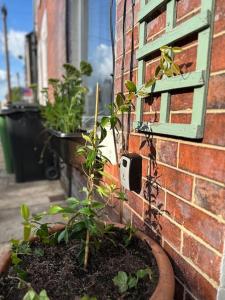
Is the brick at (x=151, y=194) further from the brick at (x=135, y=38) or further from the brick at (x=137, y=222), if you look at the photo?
the brick at (x=135, y=38)

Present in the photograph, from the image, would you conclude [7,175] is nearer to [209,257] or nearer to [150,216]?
[150,216]

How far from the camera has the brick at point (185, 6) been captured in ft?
3.03

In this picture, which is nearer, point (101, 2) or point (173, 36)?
point (173, 36)

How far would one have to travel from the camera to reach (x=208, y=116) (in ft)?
2.88

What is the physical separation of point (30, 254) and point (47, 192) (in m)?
2.42

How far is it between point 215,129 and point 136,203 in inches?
27.3

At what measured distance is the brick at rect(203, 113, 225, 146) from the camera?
0.82 meters

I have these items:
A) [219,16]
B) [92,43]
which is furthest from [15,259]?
[92,43]

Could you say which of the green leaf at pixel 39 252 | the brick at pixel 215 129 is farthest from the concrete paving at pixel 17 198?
the brick at pixel 215 129

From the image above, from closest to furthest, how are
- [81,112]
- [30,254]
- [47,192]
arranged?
[30,254] → [81,112] → [47,192]

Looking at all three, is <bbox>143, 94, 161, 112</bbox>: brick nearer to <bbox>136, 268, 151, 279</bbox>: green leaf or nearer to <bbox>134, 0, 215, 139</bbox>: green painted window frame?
<bbox>134, 0, 215, 139</bbox>: green painted window frame

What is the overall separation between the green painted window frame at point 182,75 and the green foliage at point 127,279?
524 mm

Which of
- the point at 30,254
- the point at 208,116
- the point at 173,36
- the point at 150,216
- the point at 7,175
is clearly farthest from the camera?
the point at 7,175

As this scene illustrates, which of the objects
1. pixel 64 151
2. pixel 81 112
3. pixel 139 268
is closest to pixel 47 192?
pixel 64 151
